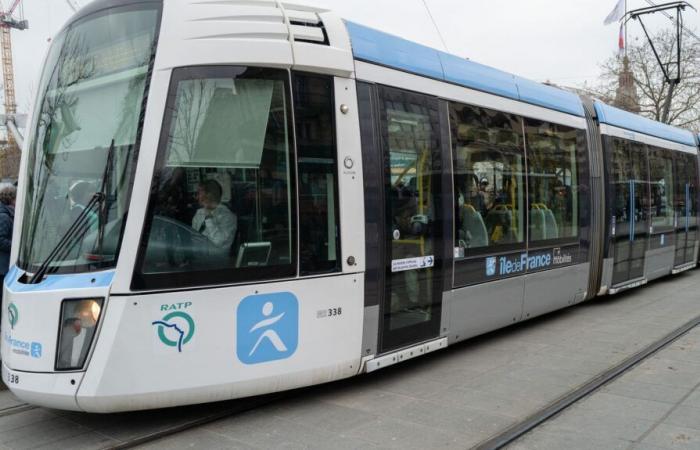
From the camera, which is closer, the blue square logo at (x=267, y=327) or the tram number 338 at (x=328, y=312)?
the blue square logo at (x=267, y=327)

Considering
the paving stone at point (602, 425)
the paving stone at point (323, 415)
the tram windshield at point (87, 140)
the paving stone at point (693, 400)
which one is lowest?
the paving stone at point (693, 400)

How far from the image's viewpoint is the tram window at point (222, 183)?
4.25m

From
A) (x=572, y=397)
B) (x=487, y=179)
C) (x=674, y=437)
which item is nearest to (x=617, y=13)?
(x=487, y=179)

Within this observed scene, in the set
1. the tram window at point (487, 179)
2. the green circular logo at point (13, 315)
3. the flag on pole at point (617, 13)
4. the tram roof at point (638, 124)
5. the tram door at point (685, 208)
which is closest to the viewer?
the green circular logo at point (13, 315)

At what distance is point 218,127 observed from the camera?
14.6 feet

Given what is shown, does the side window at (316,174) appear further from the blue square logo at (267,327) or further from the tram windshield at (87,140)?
the tram windshield at (87,140)

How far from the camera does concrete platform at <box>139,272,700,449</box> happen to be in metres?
4.31

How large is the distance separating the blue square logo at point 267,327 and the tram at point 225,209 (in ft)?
0.05

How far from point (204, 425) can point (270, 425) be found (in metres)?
0.50

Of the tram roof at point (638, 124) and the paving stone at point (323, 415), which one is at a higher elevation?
the tram roof at point (638, 124)

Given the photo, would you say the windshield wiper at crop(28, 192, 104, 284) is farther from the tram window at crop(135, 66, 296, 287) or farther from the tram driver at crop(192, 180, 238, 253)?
the tram driver at crop(192, 180, 238, 253)

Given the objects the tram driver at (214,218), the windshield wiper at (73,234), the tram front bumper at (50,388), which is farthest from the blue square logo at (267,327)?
the windshield wiper at (73,234)

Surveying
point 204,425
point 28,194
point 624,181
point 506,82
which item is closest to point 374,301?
point 204,425

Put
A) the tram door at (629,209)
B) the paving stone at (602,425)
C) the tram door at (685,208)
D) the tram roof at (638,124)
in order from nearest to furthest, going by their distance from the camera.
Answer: the paving stone at (602,425) → the tram roof at (638,124) → the tram door at (629,209) → the tram door at (685,208)
